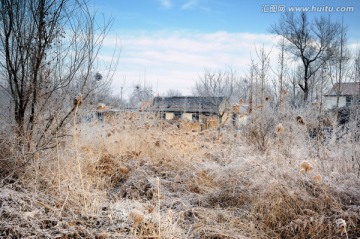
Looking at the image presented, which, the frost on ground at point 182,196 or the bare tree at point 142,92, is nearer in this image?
the frost on ground at point 182,196

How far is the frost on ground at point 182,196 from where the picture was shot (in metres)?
2.71

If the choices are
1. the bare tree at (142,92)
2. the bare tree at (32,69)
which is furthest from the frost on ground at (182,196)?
the bare tree at (142,92)

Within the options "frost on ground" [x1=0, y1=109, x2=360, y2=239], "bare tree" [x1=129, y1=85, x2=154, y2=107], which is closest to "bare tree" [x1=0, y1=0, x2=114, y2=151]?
"frost on ground" [x1=0, y1=109, x2=360, y2=239]

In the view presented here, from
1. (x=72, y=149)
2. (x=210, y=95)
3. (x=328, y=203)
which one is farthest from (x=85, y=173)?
(x=210, y=95)

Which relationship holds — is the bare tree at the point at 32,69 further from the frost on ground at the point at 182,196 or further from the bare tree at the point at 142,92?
the bare tree at the point at 142,92

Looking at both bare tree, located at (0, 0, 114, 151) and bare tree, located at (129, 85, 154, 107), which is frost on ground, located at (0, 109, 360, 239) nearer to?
bare tree, located at (0, 0, 114, 151)

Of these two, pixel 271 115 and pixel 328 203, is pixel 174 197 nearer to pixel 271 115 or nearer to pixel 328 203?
pixel 328 203

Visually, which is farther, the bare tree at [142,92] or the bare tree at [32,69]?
the bare tree at [142,92]

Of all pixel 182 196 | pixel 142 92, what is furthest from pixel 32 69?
pixel 142 92

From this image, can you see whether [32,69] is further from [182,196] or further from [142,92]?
[142,92]

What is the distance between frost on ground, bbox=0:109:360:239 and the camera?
271 cm

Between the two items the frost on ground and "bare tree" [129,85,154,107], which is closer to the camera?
the frost on ground

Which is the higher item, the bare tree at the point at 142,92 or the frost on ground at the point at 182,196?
the bare tree at the point at 142,92

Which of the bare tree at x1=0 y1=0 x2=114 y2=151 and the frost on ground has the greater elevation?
the bare tree at x1=0 y1=0 x2=114 y2=151
